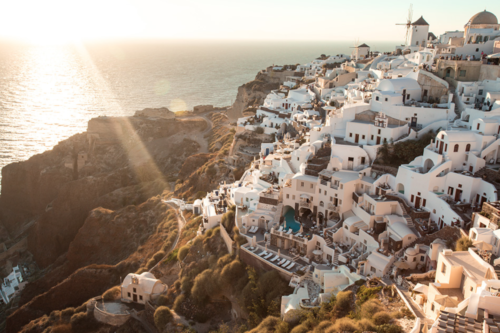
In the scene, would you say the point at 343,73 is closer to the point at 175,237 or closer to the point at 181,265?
the point at 175,237

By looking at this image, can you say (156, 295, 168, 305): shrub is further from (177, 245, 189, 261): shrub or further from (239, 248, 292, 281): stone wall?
(239, 248, 292, 281): stone wall

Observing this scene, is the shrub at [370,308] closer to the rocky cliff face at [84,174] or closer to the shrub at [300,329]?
the shrub at [300,329]

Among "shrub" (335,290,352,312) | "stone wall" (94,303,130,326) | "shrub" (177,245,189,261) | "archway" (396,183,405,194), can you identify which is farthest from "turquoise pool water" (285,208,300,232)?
"stone wall" (94,303,130,326)

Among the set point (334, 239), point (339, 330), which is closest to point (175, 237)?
point (334, 239)

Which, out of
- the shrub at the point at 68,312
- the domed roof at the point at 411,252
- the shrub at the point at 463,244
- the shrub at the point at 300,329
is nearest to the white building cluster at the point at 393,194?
the domed roof at the point at 411,252

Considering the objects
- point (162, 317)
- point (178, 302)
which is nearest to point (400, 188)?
point (178, 302)

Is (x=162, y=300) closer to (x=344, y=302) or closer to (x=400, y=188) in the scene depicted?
(x=344, y=302)

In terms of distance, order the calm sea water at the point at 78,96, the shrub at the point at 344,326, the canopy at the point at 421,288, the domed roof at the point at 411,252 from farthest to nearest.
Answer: the calm sea water at the point at 78,96
the domed roof at the point at 411,252
the canopy at the point at 421,288
the shrub at the point at 344,326
